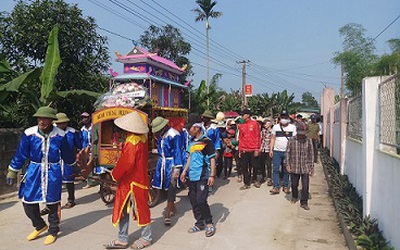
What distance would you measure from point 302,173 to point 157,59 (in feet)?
15.4

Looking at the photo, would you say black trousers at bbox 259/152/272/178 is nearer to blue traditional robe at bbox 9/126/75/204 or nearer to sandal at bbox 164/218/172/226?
sandal at bbox 164/218/172/226

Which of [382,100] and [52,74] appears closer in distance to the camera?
[382,100]

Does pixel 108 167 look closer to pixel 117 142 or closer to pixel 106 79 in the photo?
pixel 117 142

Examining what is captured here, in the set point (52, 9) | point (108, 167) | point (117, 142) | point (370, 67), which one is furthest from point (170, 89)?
point (370, 67)

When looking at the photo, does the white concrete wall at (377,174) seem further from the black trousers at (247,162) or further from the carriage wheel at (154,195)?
the carriage wheel at (154,195)

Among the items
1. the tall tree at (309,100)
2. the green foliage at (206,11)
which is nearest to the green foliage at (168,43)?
the green foliage at (206,11)

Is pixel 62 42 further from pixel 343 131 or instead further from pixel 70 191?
pixel 343 131

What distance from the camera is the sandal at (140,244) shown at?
4.89 metres

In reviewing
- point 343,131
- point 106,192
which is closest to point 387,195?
point 106,192

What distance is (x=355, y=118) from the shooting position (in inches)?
345

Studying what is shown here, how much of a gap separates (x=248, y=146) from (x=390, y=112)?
14.1 feet

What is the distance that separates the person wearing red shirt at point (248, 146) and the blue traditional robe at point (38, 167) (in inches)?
186

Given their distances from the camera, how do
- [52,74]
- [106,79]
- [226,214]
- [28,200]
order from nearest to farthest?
1. [28,200]
2. [226,214]
3. [52,74]
4. [106,79]

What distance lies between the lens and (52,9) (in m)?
10.3
